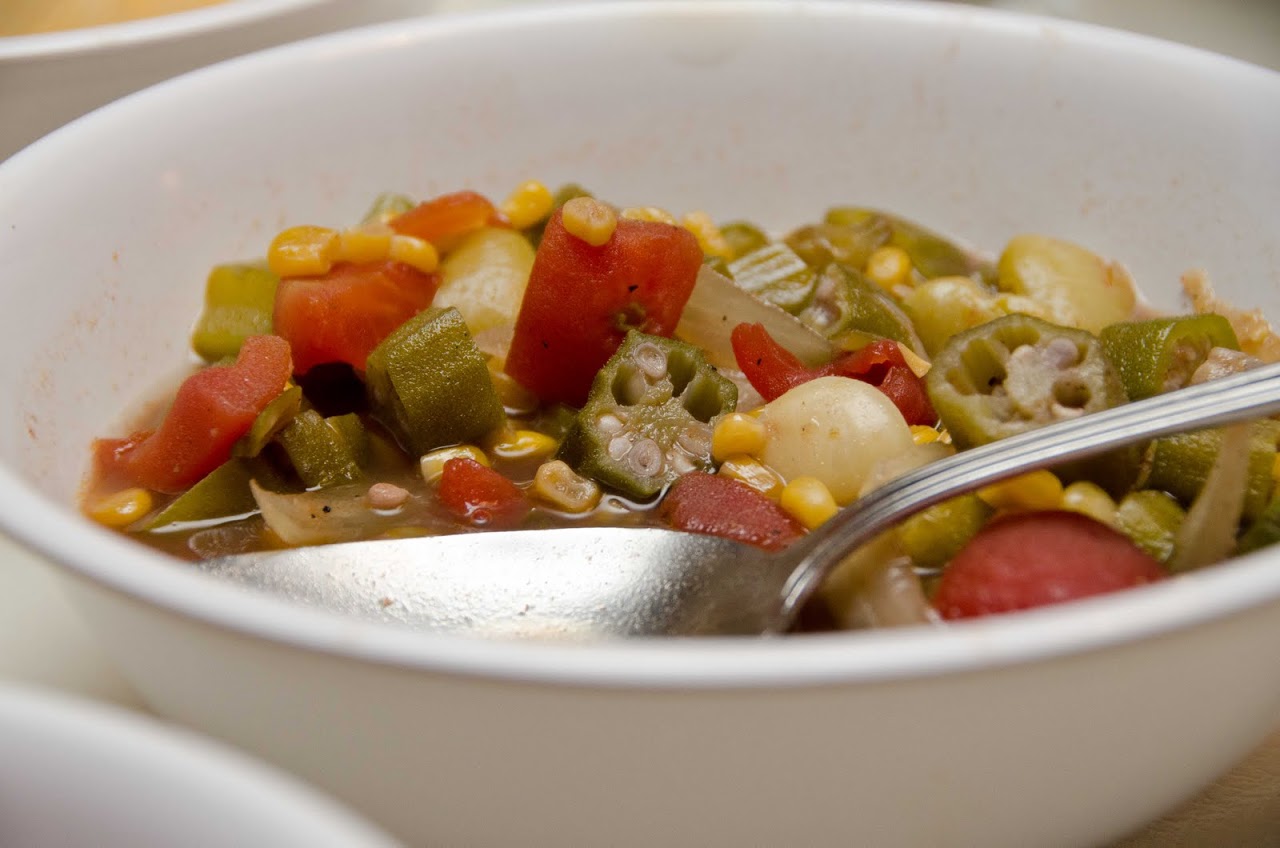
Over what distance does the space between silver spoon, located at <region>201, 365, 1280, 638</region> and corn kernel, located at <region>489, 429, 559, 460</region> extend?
1.86 feet

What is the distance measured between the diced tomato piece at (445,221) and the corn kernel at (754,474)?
0.82 m

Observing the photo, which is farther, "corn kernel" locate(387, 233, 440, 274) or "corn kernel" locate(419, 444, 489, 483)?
"corn kernel" locate(387, 233, 440, 274)

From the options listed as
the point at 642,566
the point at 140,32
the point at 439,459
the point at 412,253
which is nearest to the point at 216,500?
the point at 439,459

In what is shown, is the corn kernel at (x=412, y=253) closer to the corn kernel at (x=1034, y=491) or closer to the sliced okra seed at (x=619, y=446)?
the sliced okra seed at (x=619, y=446)

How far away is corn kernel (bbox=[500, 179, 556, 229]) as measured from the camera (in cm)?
265

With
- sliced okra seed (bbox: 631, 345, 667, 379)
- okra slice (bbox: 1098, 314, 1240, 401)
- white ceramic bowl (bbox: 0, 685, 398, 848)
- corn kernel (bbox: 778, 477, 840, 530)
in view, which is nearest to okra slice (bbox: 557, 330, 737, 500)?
sliced okra seed (bbox: 631, 345, 667, 379)

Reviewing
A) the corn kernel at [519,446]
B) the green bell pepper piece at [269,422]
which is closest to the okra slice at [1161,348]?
the corn kernel at [519,446]

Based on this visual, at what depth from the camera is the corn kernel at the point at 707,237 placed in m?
2.77

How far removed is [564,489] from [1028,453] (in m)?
0.79

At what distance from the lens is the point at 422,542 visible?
5.50ft

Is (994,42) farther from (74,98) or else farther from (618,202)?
(74,98)

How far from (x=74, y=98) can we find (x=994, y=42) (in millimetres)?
2068

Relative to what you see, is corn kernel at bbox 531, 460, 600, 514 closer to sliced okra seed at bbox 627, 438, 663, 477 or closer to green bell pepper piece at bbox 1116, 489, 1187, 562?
sliced okra seed at bbox 627, 438, 663, 477

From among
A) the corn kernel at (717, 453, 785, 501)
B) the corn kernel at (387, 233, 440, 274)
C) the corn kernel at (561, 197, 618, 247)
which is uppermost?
the corn kernel at (561, 197, 618, 247)
